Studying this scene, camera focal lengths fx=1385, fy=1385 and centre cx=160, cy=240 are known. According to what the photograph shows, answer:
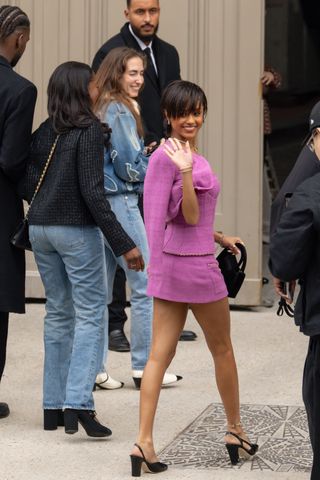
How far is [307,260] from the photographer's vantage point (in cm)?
507


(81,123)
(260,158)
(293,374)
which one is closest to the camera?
(81,123)

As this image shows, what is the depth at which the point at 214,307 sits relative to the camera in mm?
6047

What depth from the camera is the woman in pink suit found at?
19.4 feet

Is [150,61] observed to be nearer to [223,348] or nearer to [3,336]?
[3,336]

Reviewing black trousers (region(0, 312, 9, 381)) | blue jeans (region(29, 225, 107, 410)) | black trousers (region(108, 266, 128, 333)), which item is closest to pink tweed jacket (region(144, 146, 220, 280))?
blue jeans (region(29, 225, 107, 410))

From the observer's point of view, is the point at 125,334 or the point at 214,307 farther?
the point at 125,334

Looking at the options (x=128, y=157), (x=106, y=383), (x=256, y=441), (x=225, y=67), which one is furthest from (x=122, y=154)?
(x=225, y=67)

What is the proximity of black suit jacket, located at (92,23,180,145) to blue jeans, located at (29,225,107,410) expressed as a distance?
1906 mm

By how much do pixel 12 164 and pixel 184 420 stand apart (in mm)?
1534

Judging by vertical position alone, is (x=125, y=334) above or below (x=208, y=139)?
below

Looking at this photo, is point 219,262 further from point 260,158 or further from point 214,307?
point 260,158

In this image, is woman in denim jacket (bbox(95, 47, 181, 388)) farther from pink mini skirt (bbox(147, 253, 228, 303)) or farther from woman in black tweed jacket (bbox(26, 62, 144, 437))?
pink mini skirt (bbox(147, 253, 228, 303))

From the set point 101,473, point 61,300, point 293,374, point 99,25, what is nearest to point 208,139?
point 99,25

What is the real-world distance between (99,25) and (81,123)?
314 cm
